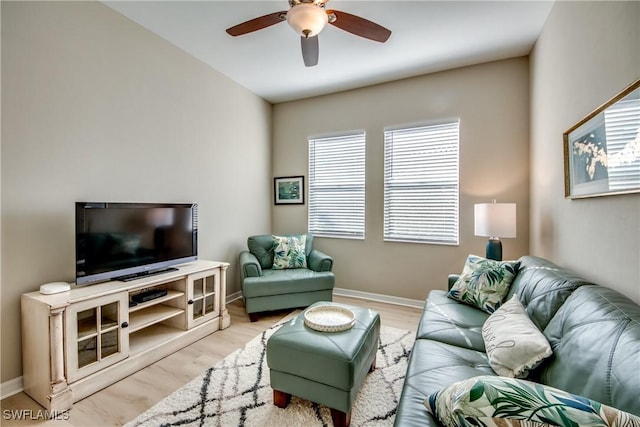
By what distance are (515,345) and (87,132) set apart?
3069 mm

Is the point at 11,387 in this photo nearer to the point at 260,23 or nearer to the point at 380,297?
the point at 260,23

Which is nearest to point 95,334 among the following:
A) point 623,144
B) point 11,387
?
point 11,387

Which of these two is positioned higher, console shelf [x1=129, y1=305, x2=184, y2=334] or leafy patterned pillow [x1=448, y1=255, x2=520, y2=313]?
leafy patterned pillow [x1=448, y1=255, x2=520, y2=313]

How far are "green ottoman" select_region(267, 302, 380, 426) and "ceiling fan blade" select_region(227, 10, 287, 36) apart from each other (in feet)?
6.53

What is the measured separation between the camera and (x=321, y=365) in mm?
1464

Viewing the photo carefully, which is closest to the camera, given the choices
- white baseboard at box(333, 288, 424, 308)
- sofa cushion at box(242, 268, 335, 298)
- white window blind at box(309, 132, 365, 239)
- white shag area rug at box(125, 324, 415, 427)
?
white shag area rug at box(125, 324, 415, 427)

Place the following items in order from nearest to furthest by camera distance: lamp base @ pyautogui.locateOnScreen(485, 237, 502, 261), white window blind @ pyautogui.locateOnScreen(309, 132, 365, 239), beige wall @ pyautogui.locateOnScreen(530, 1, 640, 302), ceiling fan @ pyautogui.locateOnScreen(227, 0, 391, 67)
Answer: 1. beige wall @ pyautogui.locateOnScreen(530, 1, 640, 302)
2. ceiling fan @ pyautogui.locateOnScreen(227, 0, 391, 67)
3. lamp base @ pyautogui.locateOnScreen(485, 237, 502, 261)
4. white window blind @ pyautogui.locateOnScreen(309, 132, 365, 239)

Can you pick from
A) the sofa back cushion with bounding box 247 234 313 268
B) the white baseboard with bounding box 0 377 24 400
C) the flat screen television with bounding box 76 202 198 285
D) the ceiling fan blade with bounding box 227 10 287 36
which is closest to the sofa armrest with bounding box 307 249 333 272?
the sofa back cushion with bounding box 247 234 313 268

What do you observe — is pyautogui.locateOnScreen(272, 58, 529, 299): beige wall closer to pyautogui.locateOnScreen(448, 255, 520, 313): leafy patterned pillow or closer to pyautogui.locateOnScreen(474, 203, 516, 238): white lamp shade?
pyautogui.locateOnScreen(474, 203, 516, 238): white lamp shade

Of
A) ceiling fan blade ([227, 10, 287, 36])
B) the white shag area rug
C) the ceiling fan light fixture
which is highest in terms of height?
ceiling fan blade ([227, 10, 287, 36])

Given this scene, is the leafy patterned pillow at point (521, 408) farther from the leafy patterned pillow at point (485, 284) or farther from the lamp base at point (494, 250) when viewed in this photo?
the lamp base at point (494, 250)

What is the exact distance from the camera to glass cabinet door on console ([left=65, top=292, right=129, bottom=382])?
5.50 feet

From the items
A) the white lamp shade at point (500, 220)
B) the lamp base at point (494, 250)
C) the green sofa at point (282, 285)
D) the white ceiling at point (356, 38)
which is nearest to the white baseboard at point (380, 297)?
the green sofa at point (282, 285)

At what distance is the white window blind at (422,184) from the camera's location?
3207 millimetres
